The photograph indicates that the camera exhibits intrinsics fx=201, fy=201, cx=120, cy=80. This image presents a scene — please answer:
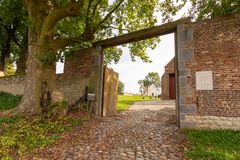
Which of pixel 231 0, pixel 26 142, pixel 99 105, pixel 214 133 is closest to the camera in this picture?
pixel 26 142

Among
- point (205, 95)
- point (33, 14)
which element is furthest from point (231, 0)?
point (33, 14)

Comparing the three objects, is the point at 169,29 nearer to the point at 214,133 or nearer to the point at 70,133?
the point at 214,133

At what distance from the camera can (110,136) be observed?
605 centimetres

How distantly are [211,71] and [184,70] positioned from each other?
87 centimetres

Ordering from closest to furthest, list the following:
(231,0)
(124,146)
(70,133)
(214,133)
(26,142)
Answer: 1. (124,146)
2. (26,142)
3. (214,133)
4. (70,133)
5. (231,0)

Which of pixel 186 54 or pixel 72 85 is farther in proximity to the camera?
pixel 72 85

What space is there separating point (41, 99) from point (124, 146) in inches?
200

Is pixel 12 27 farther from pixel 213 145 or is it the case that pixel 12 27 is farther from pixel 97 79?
pixel 213 145

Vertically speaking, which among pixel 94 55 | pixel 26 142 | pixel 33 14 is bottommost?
pixel 26 142

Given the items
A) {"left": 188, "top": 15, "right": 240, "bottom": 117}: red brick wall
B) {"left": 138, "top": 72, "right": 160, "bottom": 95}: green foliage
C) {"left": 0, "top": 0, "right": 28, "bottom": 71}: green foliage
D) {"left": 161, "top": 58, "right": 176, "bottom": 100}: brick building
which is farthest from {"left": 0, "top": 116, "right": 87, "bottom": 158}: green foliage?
{"left": 138, "top": 72, "right": 160, "bottom": 95}: green foliage

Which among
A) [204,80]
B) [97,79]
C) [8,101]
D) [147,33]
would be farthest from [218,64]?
[8,101]

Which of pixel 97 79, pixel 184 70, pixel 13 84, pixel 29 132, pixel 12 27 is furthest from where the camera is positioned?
pixel 12 27

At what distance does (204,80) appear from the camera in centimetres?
669

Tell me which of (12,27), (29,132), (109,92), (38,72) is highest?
(12,27)
